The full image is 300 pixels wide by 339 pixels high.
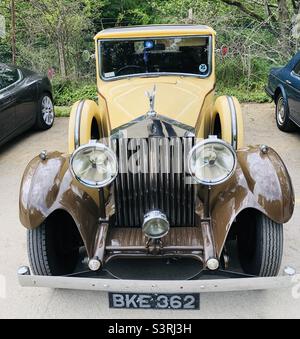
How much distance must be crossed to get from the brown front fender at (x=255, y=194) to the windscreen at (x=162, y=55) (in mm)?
1735

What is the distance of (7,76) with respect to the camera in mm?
6574

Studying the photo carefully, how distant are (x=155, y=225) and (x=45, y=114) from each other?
202 inches

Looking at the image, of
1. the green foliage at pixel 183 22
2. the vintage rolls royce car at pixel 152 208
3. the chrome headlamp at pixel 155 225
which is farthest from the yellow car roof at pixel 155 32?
the green foliage at pixel 183 22

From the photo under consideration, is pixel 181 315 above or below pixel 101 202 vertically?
below

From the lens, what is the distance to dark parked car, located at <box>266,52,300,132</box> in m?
6.25

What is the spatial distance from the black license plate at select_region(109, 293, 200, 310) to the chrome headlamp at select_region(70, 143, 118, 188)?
0.76m

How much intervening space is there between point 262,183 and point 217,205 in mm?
387

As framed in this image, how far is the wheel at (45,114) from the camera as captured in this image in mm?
7254

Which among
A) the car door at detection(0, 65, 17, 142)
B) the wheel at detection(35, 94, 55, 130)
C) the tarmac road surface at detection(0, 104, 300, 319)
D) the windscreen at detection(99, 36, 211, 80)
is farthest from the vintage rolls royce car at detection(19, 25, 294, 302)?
the wheel at detection(35, 94, 55, 130)

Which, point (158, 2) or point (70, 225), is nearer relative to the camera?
point (70, 225)

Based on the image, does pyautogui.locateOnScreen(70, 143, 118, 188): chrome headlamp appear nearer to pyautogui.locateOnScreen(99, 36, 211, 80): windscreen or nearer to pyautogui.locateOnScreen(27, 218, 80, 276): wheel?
pyautogui.locateOnScreen(27, 218, 80, 276): wheel
